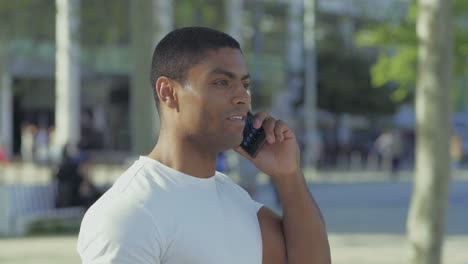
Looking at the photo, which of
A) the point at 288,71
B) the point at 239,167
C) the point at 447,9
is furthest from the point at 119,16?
the point at 288,71

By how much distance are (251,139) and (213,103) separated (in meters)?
0.36

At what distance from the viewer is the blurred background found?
9953mm

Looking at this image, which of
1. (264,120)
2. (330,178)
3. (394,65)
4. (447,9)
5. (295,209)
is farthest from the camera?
(330,178)

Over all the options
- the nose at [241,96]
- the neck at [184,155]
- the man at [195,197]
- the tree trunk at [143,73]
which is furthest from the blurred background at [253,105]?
the neck at [184,155]

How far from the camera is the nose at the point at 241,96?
2098 millimetres

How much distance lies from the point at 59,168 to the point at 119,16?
4147 millimetres

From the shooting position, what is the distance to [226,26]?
1014 cm

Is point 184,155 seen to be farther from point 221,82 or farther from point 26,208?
point 26,208

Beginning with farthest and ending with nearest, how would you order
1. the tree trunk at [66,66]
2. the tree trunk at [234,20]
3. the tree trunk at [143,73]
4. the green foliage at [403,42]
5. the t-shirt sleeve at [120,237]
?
the green foliage at [403,42] < the tree trunk at [234,20] < the tree trunk at [66,66] < the tree trunk at [143,73] < the t-shirt sleeve at [120,237]

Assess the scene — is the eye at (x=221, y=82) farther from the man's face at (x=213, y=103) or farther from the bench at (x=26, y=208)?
the bench at (x=26, y=208)

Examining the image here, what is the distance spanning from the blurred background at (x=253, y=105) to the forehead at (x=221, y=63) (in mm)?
4348

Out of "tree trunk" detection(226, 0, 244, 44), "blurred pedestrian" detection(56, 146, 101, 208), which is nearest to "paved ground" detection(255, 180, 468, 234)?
"tree trunk" detection(226, 0, 244, 44)

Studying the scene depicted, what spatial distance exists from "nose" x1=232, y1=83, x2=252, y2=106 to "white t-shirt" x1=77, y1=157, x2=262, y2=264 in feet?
0.65

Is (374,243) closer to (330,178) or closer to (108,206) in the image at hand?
(108,206)
